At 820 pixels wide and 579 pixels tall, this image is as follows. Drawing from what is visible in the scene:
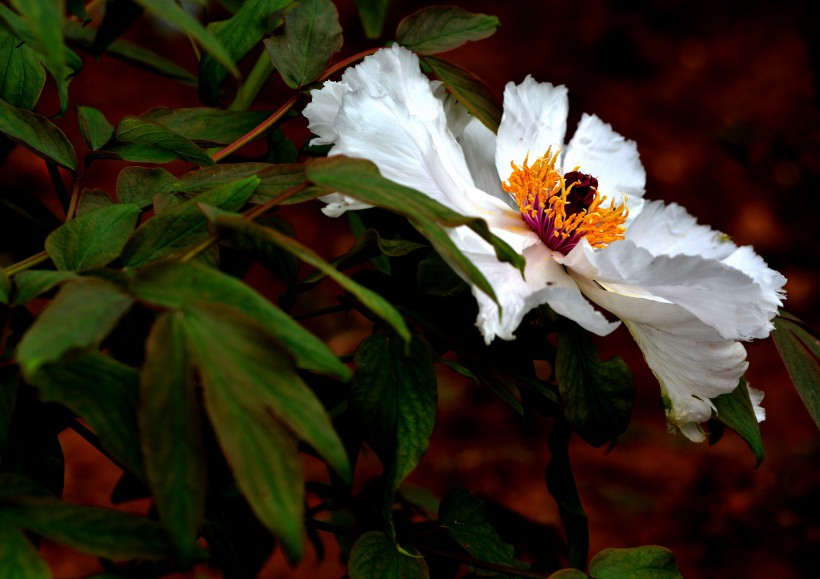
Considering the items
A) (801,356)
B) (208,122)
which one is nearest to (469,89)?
(208,122)

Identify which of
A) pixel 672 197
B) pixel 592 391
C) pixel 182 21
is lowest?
pixel 672 197

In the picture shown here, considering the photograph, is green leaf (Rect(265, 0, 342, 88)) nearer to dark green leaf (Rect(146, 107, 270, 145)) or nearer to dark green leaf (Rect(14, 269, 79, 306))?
dark green leaf (Rect(146, 107, 270, 145))

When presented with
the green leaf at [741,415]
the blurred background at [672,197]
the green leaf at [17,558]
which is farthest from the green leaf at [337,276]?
the blurred background at [672,197]

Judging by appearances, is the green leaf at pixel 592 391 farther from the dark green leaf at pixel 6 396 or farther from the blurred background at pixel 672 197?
the blurred background at pixel 672 197

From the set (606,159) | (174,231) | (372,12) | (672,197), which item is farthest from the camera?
(672,197)

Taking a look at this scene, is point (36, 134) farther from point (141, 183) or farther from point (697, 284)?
point (697, 284)

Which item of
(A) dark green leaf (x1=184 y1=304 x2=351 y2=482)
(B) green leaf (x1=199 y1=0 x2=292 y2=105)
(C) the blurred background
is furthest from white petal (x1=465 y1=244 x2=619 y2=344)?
(C) the blurred background
